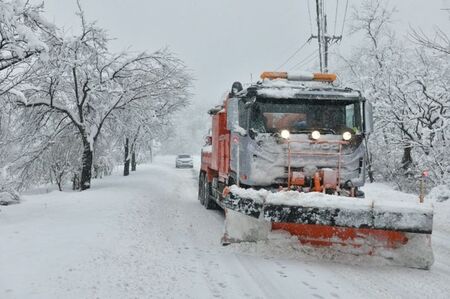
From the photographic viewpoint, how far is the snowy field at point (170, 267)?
5316 millimetres

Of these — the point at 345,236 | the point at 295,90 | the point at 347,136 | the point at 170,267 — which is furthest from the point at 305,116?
the point at 170,267

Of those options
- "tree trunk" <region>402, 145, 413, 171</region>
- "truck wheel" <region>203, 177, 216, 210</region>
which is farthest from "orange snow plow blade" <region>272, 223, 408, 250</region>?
"tree trunk" <region>402, 145, 413, 171</region>

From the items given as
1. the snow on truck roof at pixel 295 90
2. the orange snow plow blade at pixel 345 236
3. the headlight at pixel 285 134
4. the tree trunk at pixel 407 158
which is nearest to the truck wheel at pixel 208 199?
the snow on truck roof at pixel 295 90

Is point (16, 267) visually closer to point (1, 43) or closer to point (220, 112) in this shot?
point (1, 43)

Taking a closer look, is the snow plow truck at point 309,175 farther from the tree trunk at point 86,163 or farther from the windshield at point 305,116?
the tree trunk at point 86,163

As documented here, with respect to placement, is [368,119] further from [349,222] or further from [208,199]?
[208,199]

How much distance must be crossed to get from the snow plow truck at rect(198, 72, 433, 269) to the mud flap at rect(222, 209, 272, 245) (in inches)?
0.6

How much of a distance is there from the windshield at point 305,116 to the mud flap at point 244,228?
184 cm

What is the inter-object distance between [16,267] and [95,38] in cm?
1165

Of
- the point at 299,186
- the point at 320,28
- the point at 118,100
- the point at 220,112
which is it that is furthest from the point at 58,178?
the point at 299,186

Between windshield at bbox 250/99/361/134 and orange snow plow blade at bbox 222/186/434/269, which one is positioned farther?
windshield at bbox 250/99/361/134

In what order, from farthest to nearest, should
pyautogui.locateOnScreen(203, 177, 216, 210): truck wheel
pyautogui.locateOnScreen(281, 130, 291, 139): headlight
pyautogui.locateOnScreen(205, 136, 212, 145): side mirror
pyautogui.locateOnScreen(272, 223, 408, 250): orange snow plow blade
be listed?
pyautogui.locateOnScreen(205, 136, 212, 145): side mirror < pyautogui.locateOnScreen(203, 177, 216, 210): truck wheel < pyautogui.locateOnScreen(281, 130, 291, 139): headlight < pyautogui.locateOnScreen(272, 223, 408, 250): orange snow plow blade

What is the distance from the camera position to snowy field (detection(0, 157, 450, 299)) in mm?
5316

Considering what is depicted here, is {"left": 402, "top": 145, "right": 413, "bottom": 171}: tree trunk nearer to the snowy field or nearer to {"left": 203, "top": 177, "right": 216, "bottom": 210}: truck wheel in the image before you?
{"left": 203, "top": 177, "right": 216, "bottom": 210}: truck wheel
